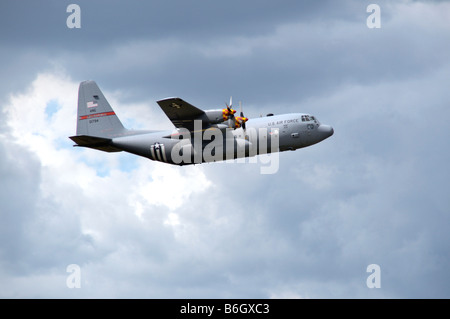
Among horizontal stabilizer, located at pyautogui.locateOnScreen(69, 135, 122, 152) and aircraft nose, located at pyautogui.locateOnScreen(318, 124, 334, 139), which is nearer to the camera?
horizontal stabilizer, located at pyautogui.locateOnScreen(69, 135, 122, 152)

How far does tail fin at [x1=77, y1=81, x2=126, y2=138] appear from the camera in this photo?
2820 inches

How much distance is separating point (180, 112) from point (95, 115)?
12.8 metres

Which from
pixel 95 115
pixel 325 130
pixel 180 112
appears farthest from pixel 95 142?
pixel 325 130

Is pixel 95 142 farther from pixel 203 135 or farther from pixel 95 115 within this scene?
pixel 203 135

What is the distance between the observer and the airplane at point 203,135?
65438mm

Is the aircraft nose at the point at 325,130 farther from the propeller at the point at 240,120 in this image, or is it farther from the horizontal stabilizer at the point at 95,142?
the horizontal stabilizer at the point at 95,142

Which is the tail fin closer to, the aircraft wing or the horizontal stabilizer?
the horizontal stabilizer

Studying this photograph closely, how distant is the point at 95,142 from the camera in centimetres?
6962

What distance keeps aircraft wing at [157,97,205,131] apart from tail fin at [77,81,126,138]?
9110mm

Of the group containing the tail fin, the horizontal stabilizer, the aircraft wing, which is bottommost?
the horizontal stabilizer

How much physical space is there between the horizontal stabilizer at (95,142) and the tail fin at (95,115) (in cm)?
108

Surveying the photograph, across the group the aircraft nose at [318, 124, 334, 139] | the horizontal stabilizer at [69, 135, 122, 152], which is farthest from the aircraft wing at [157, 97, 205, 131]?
the aircraft nose at [318, 124, 334, 139]
